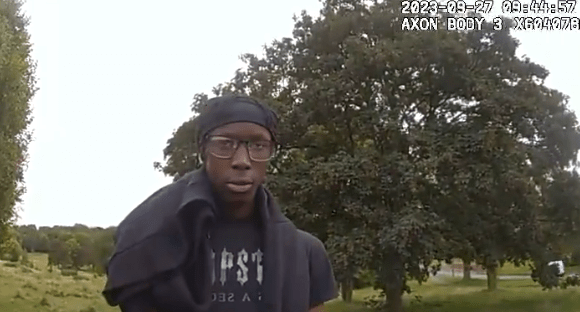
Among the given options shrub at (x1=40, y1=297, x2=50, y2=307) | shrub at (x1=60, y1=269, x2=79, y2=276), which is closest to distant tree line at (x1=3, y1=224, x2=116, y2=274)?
shrub at (x1=60, y1=269, x2=79, y2=276)

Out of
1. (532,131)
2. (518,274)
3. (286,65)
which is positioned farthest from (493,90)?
(518,274)

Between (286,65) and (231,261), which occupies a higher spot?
(286,65)

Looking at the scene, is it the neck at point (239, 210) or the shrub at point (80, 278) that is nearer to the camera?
the neck at point (239, 210)

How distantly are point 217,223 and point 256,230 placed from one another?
0.13 metres

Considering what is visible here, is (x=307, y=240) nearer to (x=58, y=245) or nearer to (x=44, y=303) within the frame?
(x=44, y=303)

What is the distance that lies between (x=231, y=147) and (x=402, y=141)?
→ 1663 centimetres

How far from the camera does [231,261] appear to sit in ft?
7.35

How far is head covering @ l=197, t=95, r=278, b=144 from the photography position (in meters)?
2.25

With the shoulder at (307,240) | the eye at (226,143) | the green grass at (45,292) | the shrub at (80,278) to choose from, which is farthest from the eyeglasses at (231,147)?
the shrub at (80,278)

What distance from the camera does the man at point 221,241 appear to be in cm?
212

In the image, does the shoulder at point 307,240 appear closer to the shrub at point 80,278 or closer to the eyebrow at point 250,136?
the eyebrow at point 250,136

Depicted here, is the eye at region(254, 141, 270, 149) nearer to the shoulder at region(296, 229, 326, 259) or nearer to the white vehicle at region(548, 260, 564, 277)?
the shoulder at region(296, 229, 326, 259)

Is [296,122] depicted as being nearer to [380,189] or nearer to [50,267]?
[380,189]

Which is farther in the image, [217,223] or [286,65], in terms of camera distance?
[286,65]
